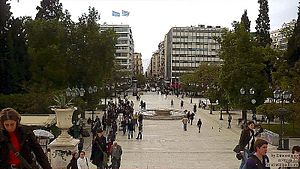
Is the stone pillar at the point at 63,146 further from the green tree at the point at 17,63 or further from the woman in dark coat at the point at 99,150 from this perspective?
the green tree at the point at 17,63

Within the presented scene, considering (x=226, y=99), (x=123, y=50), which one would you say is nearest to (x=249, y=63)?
(x=226, y=99)

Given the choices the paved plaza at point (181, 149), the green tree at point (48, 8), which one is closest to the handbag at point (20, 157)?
the paved plaza at point (181, 149)

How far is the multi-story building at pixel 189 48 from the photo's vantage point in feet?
612

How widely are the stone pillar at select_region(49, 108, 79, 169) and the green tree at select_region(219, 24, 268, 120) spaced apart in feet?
95.2

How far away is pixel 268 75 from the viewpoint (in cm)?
4847

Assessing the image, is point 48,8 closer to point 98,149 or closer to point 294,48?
point 294,48

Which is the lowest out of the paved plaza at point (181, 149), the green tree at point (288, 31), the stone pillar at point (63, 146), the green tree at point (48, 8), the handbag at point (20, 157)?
the paved plaza at point (181, 149)

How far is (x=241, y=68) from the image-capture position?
143ft

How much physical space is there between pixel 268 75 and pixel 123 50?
138 metres

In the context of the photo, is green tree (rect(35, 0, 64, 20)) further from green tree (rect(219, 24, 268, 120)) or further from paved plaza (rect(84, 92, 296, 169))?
green tree (rect(219, 24, 268, 120))

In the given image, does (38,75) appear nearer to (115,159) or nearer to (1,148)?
(115,159)

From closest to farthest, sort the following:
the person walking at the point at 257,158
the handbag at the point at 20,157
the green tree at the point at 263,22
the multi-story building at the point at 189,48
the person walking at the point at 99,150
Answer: the handbag at the point at 20,157, the person walking at the point at 257,158, the person walking at the point at 99,150, the green tree at the point at 263,22, the multi-story building at the point at 189,48

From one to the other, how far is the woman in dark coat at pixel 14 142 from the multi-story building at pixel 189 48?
7093 inches

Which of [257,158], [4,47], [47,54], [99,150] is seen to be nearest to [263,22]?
[47,54]
